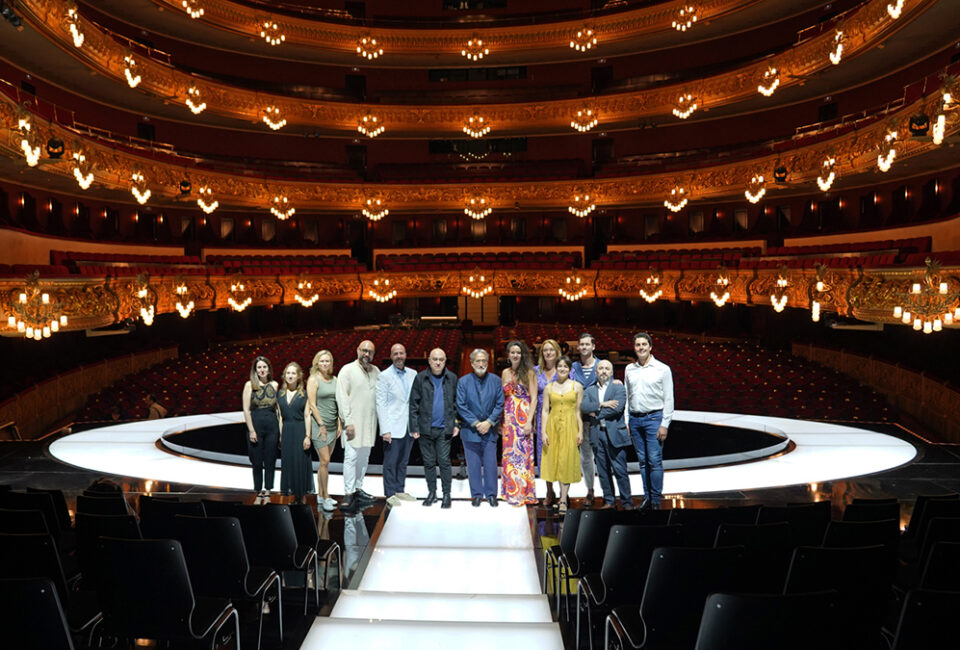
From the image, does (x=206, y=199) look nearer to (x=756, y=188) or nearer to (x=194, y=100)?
(x=194, y=100)

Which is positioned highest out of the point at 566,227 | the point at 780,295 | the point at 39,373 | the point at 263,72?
the point at 263,72

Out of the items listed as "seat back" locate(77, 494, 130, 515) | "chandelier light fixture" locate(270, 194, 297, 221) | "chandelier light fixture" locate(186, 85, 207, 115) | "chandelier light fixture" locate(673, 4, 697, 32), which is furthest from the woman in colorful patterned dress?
"chandelier light fixture" locate(673, 4, 697, 32)

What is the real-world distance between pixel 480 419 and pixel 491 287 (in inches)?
886

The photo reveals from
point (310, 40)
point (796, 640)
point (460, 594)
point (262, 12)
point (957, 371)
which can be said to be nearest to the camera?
point (796, 640)

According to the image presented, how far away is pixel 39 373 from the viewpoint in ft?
58.3

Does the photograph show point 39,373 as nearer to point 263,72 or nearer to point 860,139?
point 263,72

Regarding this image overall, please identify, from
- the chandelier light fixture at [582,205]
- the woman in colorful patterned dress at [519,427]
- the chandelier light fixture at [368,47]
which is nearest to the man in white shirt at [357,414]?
the woman in colorful patterned dress at [519,427]

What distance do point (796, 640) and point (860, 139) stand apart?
18.4 meters

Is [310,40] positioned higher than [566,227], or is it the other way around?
Result: [310,40]

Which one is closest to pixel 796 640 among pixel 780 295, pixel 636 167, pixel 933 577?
pixel 933 577

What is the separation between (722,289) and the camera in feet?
72.6

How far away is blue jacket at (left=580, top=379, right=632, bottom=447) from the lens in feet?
21.7

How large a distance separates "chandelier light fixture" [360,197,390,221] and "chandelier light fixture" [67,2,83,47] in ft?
44.4

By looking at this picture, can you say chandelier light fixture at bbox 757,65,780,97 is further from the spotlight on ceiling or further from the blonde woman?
the blonde woman
